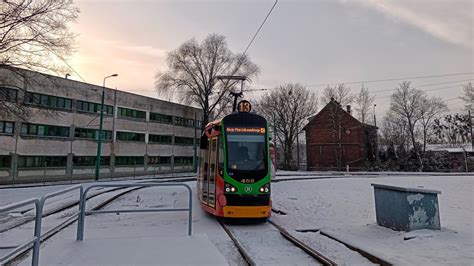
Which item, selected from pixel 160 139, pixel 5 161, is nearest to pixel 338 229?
pixel 5 161

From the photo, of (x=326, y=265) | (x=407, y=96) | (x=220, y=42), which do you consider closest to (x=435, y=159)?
(x=407, y=96)

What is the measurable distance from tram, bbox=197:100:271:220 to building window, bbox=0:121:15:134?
90.0 ft

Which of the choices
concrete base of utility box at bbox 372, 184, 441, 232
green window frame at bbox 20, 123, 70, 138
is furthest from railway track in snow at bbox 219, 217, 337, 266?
green window frame at bbox 20, 123, 70, 138

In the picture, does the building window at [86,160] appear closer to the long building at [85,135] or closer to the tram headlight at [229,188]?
the long building at [85,135]

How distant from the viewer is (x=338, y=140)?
159 ft

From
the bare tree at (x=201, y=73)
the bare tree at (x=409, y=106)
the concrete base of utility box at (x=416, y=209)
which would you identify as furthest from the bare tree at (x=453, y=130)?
the concrete base of utility box at (x=416, y=209)

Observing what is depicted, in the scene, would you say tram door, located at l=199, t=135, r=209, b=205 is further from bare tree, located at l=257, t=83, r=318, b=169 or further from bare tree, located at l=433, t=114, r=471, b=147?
bare tree, located at l=433, t=114, r=471, b=147

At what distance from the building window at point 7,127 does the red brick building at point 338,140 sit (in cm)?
4097

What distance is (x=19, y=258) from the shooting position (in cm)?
548

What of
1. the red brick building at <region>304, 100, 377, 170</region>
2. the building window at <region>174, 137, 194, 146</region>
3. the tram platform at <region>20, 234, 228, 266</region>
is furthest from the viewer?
the red brick building at <region>304, 100, 377, 170</region>

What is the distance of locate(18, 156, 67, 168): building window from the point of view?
29.6m

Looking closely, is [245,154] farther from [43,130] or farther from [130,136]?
[130,136]

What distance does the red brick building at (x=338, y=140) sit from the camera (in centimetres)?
4850

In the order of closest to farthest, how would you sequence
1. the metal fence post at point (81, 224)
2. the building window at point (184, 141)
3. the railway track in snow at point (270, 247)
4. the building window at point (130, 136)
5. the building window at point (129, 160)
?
the railway track in snow at point (270, 247), the metal fence post at point (81, 224), the building window at point (129, 160), the building window at point (130, 136), the building window at point (184, 141)
